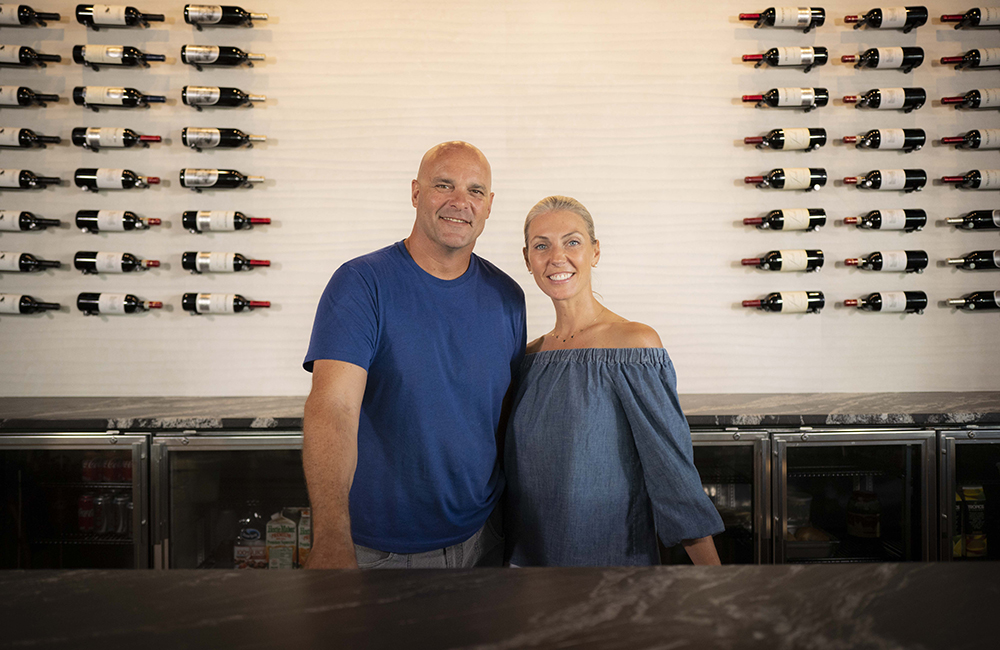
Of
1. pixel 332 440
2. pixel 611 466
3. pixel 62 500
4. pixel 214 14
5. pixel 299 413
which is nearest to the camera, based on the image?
pixel 332 440

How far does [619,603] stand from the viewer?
417mm

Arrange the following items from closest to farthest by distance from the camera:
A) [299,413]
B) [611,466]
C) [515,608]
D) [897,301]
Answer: [515,608], [611,466], [299,413], [897,301]

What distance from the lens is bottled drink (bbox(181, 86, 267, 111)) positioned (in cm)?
293

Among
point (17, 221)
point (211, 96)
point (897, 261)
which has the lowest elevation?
point (897, 261)

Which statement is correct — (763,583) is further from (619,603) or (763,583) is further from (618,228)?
(618,228)

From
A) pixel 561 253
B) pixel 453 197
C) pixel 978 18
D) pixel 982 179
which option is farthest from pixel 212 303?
pixel 978 18

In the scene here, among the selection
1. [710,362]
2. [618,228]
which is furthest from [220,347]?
[710,362]

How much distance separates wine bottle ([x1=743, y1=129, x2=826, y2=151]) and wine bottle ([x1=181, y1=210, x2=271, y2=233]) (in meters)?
2.80

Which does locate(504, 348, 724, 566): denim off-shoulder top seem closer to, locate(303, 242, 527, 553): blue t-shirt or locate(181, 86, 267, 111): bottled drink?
locate(303, 242, 527, 553): blue t-shirt

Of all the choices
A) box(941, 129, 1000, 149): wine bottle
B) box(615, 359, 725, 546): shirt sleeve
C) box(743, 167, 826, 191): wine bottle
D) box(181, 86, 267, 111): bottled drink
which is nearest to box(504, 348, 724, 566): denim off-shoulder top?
box(615, 359, 725, 546): shirt sleeve

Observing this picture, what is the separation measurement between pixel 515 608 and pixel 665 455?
3.65ft

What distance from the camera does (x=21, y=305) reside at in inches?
118

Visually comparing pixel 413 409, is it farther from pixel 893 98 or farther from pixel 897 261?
pixel 893 98

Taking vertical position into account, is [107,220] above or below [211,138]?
below
